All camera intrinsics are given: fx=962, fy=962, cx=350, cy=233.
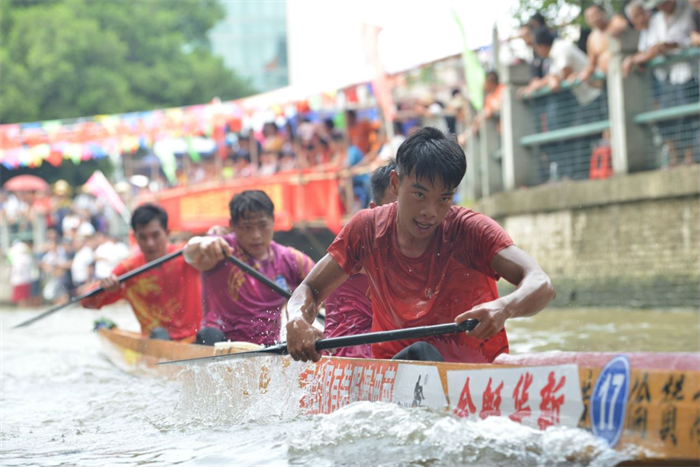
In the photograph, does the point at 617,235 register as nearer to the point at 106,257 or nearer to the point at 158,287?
the point at 158,287

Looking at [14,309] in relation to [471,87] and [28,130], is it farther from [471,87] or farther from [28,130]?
[471,87]

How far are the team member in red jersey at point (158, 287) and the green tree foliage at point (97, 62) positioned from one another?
72.6ft

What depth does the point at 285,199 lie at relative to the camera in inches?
655

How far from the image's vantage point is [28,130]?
2097cm

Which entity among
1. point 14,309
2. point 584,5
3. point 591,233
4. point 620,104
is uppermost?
point 584,5

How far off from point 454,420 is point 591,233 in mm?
7886

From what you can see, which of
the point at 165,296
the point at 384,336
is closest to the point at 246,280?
the point at 165,296

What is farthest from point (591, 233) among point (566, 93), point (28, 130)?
point (28, 130)

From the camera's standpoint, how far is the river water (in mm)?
3863

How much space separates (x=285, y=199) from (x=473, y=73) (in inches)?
207

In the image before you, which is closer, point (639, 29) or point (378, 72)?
point (639, 29)

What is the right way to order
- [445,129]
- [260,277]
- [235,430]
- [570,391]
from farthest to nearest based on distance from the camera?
[445,129] → [260,277] → [235,430] → [570,391]

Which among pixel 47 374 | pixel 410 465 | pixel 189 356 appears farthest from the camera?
pixel 47 374

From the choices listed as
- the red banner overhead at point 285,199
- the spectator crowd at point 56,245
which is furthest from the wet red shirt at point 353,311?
the spectator crowd at point 56,245
